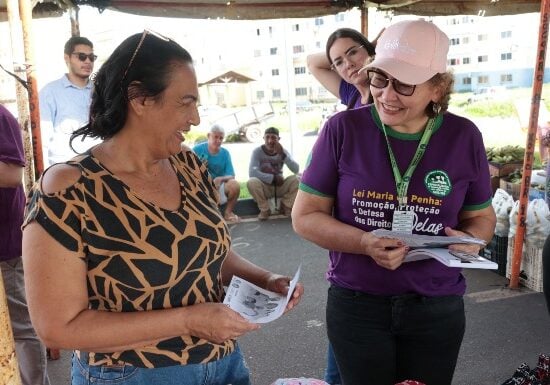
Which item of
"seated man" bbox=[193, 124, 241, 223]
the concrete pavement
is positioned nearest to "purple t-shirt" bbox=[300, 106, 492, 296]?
the concrete pavement

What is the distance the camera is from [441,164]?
175cm

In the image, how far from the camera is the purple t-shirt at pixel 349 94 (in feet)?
9.29

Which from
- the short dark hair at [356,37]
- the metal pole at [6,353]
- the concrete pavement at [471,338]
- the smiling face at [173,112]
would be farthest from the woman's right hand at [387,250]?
the concrete pavement at [471,338]

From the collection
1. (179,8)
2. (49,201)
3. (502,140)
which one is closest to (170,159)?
(49,201)

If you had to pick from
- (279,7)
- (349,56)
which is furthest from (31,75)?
(279,7)

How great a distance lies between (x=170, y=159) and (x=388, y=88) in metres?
0.80

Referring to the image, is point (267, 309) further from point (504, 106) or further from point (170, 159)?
point (504, 106)

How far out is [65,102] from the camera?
4418 millimetres

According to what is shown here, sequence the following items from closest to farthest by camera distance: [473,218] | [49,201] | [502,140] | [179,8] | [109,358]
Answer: [49,201], [109,358], [473,218], [179,8], [502,140]

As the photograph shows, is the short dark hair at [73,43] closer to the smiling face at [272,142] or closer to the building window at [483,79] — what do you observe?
the smiling face at [272,142]

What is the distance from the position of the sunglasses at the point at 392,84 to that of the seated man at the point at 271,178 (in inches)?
231

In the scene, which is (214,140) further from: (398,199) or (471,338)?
(398,199)

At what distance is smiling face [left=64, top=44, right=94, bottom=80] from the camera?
442 cm

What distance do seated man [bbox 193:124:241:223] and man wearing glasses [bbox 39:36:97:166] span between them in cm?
289
